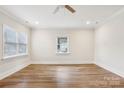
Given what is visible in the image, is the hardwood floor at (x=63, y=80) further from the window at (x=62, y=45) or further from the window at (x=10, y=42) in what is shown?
the window at (x=62, y=45)

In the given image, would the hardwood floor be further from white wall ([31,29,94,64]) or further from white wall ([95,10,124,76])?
white wall ([31,29,94,64])

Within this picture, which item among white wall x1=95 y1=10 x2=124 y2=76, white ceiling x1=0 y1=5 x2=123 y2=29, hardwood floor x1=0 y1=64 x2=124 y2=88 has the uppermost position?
white ceiling x1=0 y1=5 x2=123 y2=29

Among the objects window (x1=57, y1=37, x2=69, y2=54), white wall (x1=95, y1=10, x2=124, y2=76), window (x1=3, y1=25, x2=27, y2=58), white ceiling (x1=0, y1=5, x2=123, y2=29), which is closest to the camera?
white ceiling (x1=0, y1=5, x2=123, y2=29)

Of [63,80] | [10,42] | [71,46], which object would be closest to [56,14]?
[10,42]

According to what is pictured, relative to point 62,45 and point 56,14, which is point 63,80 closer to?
point 56,14

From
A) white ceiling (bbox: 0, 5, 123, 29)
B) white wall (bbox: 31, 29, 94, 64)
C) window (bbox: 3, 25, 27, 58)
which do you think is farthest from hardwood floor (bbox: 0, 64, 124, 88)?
white wall (bbox: 31, 29, 94, 64)

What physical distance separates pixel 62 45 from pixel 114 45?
163 inches

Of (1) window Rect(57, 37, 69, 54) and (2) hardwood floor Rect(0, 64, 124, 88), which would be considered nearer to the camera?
(2) hardwood floor Rect(0, 64, 124, 88)

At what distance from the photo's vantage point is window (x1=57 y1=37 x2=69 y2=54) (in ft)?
29.6

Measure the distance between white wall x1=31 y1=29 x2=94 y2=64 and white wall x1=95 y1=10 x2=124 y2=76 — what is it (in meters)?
1.97

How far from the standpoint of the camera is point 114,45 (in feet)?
18.1

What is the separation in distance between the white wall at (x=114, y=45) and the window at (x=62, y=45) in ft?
8.95
